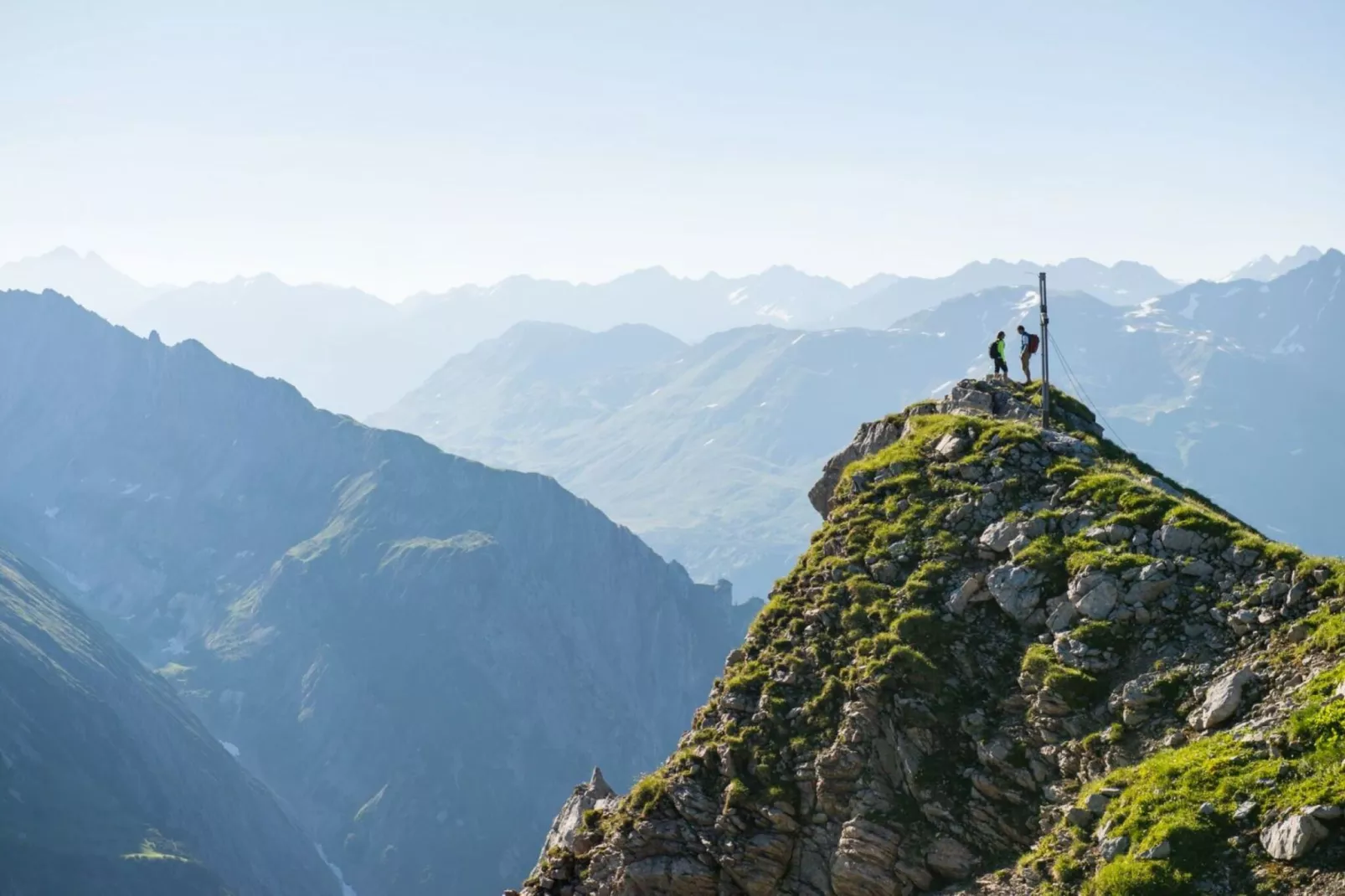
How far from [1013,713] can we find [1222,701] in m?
5.20

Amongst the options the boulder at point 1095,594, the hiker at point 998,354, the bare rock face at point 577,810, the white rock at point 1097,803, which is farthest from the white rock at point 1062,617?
the hiker at point 998,354

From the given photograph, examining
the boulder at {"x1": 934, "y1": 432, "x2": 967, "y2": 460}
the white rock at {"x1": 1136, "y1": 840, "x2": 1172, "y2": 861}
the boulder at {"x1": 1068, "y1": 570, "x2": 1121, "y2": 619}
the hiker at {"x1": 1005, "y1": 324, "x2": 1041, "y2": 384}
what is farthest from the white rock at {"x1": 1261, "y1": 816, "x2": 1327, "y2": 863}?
the hiker at {"x1": 1005, "y1": 324, "x2": 1041, "y2": 384}

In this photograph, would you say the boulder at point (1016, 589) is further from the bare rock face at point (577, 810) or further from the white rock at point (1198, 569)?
the bare rock face at point (577, 810)

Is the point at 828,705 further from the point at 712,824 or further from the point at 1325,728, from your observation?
A: the point at 1325,728

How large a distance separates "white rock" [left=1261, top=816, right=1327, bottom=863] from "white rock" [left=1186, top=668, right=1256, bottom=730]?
3.66 metres

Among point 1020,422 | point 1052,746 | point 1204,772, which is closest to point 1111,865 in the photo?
point 1204,772

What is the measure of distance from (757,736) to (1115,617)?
391 inches

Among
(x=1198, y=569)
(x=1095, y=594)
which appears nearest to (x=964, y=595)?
(x=1095, y=594)

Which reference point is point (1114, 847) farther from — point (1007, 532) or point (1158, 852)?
point (1007, 532)

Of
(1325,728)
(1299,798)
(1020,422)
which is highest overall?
(1020,422)

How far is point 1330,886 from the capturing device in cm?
2252

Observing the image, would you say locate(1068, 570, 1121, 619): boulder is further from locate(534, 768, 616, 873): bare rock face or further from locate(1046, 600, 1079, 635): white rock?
locate(534, 768, 616, 873): bare rock face

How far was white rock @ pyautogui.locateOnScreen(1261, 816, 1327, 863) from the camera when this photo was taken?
23.2 meters

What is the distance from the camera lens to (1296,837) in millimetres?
23297
